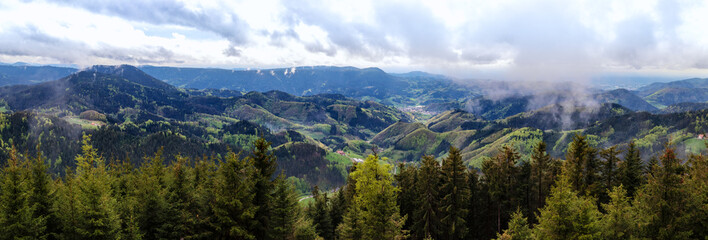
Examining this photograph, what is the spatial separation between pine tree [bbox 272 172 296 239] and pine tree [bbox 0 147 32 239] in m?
20.0

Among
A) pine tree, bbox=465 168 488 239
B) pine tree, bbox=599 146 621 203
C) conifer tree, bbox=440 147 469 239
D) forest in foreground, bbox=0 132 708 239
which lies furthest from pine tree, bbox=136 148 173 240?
pine tree, bbox=599 146 621 203

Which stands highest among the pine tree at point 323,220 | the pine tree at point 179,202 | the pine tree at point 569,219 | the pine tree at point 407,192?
the pine tree at point 569,219

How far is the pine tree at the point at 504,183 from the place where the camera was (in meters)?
51.8

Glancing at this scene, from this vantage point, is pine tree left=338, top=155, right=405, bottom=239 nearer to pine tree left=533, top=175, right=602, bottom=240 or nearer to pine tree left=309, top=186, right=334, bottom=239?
pine tree left=533, top=175, right=602, bottom=240

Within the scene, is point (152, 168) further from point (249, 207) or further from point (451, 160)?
point (451, 160)

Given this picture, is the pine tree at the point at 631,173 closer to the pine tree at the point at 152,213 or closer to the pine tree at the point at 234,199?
the pine tree at the point at 234,199

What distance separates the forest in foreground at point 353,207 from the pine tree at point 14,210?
0.08 meters

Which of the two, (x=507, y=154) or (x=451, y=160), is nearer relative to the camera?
(x=451, y=160)

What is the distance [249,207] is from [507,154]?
39.8m

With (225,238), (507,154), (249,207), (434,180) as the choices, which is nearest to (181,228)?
(225,238)

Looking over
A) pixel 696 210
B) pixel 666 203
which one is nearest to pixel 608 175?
pixel 696 210

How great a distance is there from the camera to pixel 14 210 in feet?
91.5

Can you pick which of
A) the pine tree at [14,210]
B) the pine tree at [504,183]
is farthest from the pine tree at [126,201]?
the pine tree at [504,183]

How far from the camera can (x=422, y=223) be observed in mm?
50344
